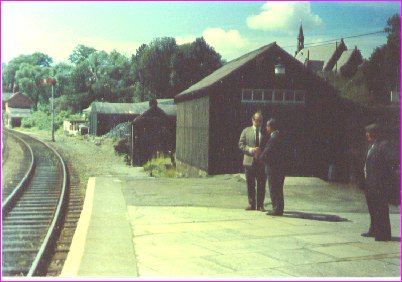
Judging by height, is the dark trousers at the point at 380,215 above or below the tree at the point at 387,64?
below

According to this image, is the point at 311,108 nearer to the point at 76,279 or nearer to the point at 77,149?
the point at 76,279

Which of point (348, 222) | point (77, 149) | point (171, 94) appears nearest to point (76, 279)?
point (348, 222)

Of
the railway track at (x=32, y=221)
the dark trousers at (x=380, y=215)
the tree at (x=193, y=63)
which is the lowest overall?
the railway track at (x=32, y=221)

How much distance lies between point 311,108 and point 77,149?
40.9ft

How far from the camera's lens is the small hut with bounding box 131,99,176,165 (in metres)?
19.7

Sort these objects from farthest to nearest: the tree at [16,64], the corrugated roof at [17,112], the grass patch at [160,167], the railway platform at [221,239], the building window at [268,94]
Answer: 1. the grass patch at [160,167]
2. the building window at [268,94]
3. the corrugated roof at [17,112]
4. the tree at [16,64]
5. the railway platform at [221,239]

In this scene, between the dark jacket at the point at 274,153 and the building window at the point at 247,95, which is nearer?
the dark jacket at the point at 274,153

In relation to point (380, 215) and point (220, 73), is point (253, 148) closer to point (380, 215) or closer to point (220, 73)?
point (380, 215)

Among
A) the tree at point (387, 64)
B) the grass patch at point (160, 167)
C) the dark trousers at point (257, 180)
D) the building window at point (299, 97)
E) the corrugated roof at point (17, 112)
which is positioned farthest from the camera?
the grass patch at point (160, 167)

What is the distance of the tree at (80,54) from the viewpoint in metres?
6.09

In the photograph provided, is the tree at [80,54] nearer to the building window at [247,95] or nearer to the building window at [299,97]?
the building window at [247,95]

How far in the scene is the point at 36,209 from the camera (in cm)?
1012

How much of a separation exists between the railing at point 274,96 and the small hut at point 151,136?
6251 mm

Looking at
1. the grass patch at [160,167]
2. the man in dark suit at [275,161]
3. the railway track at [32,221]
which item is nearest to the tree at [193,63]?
the man in dark suit at [275,161]
